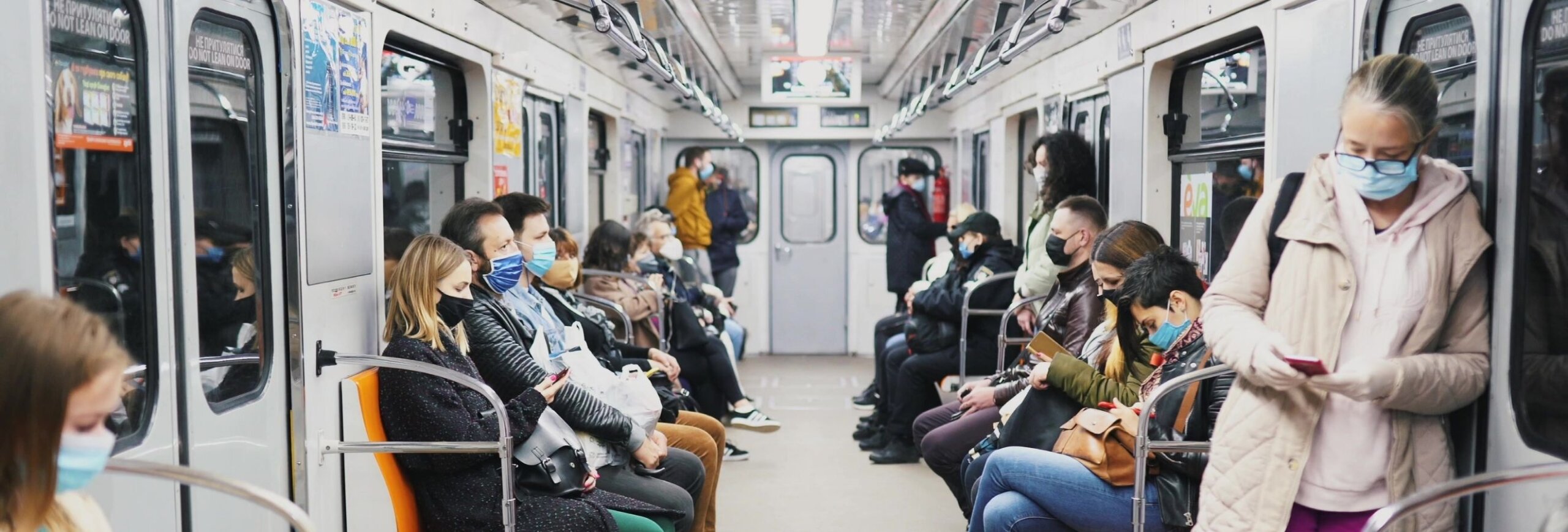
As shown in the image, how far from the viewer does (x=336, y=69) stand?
3477 mm

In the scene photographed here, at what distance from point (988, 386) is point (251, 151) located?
2.89 metres

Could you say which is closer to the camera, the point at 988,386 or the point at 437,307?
the point at 437,307

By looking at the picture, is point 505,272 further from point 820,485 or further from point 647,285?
point 820,485

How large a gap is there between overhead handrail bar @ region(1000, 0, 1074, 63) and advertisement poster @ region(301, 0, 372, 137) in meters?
2.26

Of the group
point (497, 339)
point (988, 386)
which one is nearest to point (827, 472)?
point (988, 386)

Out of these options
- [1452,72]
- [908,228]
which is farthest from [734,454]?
[1452,72]

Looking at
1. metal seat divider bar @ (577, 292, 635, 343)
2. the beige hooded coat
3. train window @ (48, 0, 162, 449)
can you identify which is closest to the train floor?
metal seat divider bar @ (577, 292, 635, 343)

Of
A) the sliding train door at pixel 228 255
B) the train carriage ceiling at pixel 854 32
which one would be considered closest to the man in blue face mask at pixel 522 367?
the sliding train door at pixel 228 255

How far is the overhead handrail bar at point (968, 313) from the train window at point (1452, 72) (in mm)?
3430

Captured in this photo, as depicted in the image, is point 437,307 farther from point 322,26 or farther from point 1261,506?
point 1261,506

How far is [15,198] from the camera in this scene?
2031 millimetres

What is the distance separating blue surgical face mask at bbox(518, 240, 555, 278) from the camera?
15.2 feet

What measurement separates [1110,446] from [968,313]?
9.95ft

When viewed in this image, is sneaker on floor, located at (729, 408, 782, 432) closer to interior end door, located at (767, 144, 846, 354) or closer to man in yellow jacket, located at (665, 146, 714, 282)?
man in yellow jacket, located at (665, 146, 714, 282)
